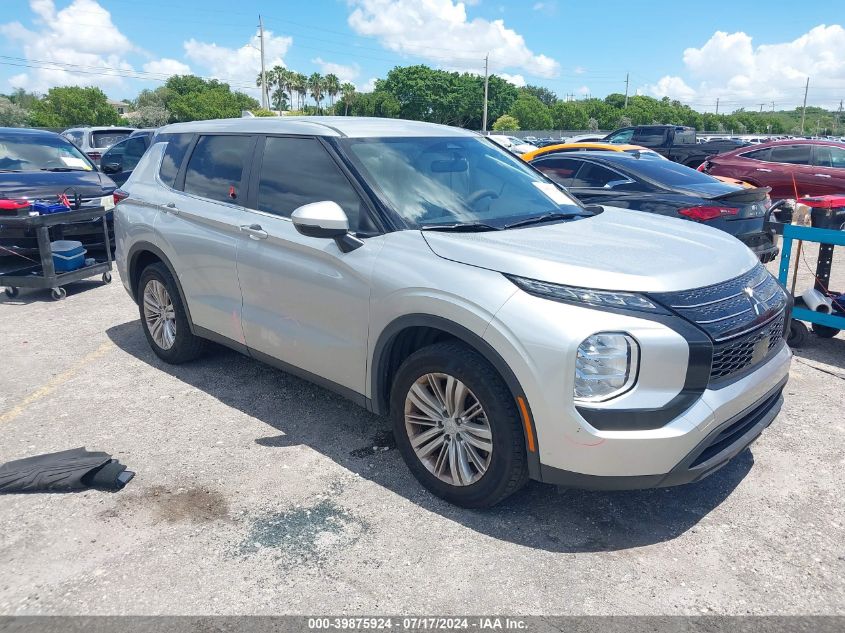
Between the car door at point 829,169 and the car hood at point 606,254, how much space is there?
10896mm

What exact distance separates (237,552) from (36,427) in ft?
7.07

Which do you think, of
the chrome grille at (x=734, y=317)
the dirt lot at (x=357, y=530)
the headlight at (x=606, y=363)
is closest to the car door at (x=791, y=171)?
the dirt lot at (x=357, y=530)

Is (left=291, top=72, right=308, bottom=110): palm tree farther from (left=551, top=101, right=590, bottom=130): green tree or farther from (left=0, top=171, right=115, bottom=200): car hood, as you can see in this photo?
(left=0, top=171, right=115, bottom=200): car hood

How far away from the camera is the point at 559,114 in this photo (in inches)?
4250

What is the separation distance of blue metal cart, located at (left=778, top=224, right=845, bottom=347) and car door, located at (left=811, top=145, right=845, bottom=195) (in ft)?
27.2

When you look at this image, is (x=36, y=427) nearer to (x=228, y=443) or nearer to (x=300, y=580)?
Result: (x=228, y=443)

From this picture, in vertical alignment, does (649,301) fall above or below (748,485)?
above

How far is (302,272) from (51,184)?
20.7 ft

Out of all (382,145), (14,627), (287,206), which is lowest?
(14,627)

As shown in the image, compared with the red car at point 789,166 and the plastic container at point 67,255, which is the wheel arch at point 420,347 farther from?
the red car at point 789,166

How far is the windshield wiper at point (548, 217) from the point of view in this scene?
3757mm

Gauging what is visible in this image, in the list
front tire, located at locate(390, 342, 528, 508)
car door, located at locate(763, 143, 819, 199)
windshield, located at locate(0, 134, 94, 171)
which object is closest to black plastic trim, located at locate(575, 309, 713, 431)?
front tire, located at locate(390, 342, 528, 508)

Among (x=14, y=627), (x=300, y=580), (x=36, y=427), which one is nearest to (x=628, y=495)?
(x=300, y=580)

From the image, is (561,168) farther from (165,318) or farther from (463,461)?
(463,461)
